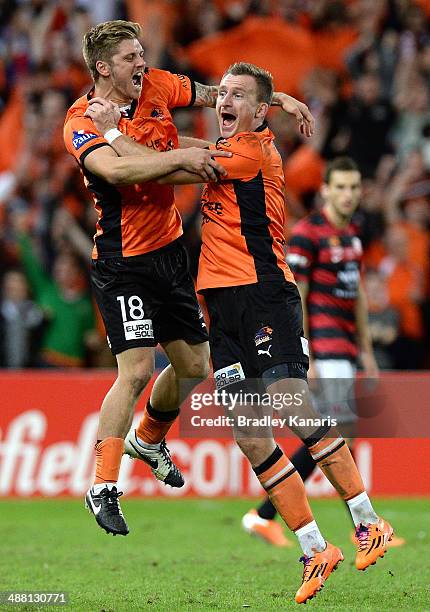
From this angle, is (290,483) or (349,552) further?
(349,552)

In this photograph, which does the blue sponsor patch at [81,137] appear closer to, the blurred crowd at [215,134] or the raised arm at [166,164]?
the raised arm at [166,164]

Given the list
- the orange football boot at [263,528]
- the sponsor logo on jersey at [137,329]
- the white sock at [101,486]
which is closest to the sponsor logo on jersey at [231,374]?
the sponsor logo on jersey at [137,329]

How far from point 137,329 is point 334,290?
293 centimetres

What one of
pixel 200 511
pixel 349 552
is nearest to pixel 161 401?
pixel 349 552

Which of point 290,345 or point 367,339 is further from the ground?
point 290,345

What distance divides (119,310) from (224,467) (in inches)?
196

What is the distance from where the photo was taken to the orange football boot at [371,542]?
21.0 feet

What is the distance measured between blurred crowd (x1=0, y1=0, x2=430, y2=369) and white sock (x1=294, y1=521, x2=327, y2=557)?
19.8 feet

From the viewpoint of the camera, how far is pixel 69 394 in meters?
11.8

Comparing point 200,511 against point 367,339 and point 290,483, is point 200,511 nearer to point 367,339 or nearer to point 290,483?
point 367,339

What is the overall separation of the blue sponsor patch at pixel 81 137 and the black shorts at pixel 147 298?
0.74m

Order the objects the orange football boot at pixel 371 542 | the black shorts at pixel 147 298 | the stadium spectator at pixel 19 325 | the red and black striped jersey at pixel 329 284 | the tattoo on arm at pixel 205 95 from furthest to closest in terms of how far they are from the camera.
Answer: the stadium spectator at pixel 19 325 < the red and black striped jersey at pixel 329 284 < the tattoo on arm at pixel 205 95 < the black shorts at pixel 147 298 < the orange football boot at pixel 371 542

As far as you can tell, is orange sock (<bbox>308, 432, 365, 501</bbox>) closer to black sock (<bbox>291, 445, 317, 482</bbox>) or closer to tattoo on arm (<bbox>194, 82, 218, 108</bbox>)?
black sock (<bbox>291, 445, 317, 482</bbox>)

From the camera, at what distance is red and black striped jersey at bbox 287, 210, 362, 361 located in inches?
368
